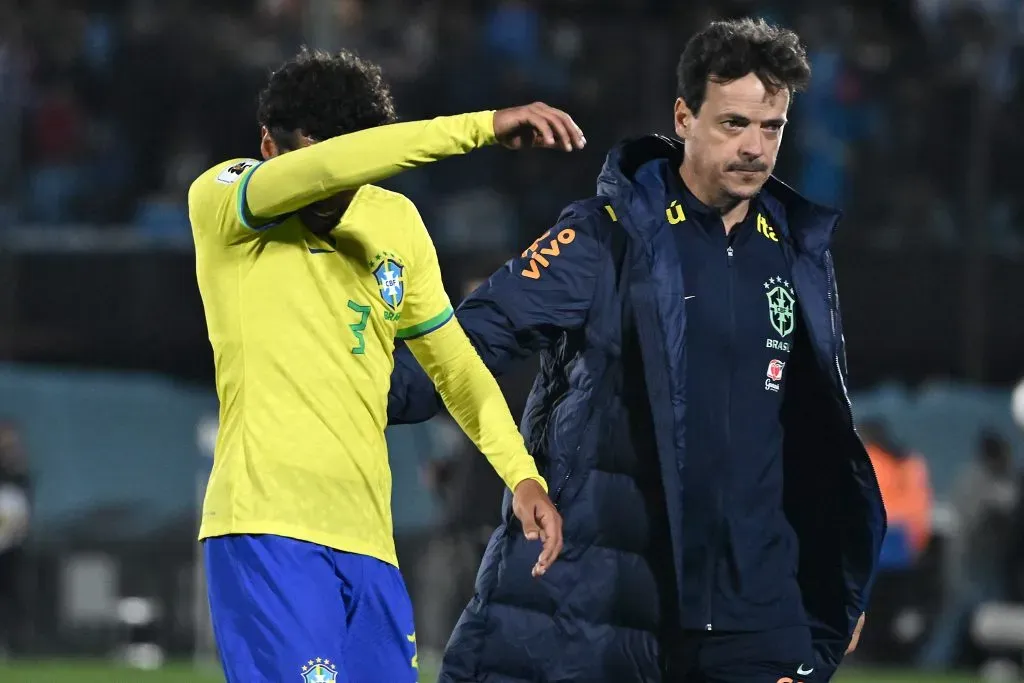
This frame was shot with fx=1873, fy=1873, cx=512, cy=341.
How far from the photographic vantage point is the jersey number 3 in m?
3.95

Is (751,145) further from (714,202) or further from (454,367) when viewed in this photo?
(454,367)

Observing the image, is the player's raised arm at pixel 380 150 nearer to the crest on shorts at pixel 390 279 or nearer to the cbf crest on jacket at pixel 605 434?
the crest on shorts at pixel 390 279

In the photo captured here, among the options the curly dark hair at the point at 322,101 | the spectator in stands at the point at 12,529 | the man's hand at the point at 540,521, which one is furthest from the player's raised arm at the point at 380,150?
the spectator in stands at the point at 12,529

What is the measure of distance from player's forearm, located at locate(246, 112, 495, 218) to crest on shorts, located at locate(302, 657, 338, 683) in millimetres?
922

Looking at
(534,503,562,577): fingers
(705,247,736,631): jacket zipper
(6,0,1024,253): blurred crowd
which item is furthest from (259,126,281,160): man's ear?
(6,0,1024,253): blurred crowd

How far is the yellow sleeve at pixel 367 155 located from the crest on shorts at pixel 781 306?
0.91 m

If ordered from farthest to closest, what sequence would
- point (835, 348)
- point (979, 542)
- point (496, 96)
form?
point (979, 542) → point (496, 96) → point (835, 348)

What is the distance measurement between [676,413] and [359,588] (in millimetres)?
789

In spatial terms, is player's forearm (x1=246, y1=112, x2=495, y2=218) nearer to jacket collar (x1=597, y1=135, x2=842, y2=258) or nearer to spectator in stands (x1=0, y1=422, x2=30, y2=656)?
jacket collar (x1=597, y1=135, x2=842, y2=258)

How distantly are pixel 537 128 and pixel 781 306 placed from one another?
3.01 ft

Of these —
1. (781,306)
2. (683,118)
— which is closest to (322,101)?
(683,118)

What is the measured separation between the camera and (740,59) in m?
4.29

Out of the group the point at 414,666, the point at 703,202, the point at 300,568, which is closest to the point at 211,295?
the point at 300,568

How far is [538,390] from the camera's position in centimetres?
431
